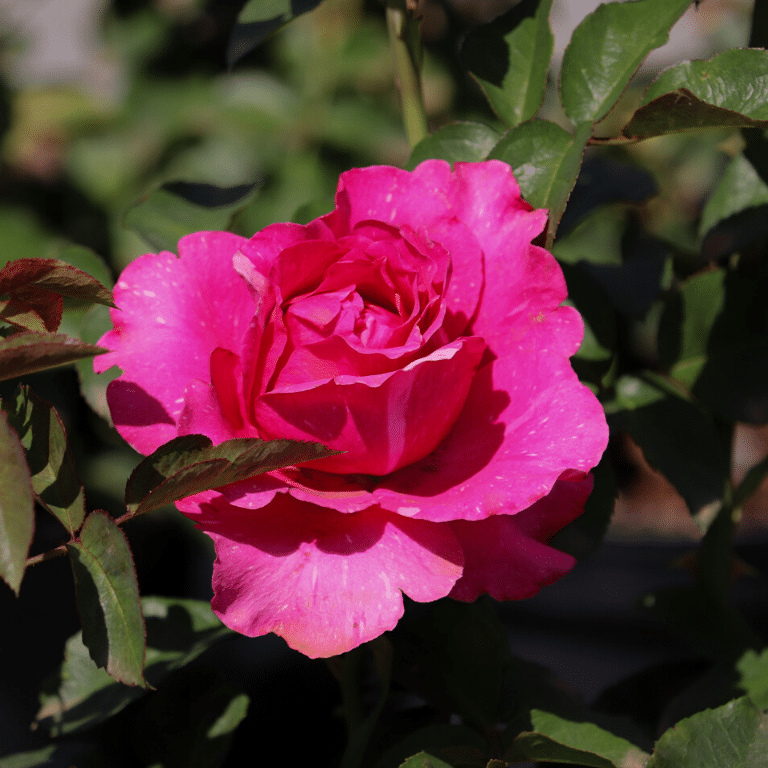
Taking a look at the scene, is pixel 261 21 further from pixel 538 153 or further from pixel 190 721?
pixel 190 721

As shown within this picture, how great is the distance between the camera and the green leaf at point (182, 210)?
Result: 539mm

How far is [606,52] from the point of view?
0.46 meters

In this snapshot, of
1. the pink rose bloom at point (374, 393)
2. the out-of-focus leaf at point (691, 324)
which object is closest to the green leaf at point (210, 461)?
the pink rose bloom at point (374, 393)

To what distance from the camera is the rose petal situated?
328 mm

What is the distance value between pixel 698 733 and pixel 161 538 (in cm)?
84

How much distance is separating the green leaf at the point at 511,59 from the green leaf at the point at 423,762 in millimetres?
349

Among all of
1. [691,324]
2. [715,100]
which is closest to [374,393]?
[715,100]

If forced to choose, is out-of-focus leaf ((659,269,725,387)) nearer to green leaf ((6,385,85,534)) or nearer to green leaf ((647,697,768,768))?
green leaf ((647,697,768,768))

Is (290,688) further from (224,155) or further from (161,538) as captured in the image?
(224,155)

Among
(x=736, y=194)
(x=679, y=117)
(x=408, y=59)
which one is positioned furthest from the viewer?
(x=736, y=194)

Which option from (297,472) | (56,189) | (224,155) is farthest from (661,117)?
(56,189)

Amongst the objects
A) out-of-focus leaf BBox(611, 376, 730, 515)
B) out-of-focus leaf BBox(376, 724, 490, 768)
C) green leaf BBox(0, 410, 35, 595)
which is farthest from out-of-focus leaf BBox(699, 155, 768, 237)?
green leaf BBox(0, 410, 35, 595)

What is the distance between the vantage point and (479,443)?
1.22 feet

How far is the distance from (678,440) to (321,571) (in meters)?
0.28
